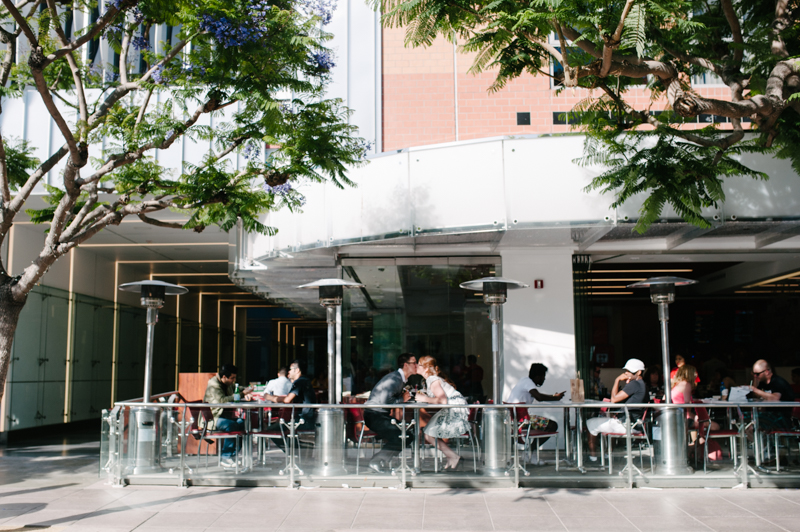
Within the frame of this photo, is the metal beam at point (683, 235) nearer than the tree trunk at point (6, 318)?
No

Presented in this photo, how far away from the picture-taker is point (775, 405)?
8312 mm

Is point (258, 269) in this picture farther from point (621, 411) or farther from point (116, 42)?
point (621, 411)

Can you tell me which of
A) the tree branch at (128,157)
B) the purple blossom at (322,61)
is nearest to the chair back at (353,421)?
the tree branch at (128,157)

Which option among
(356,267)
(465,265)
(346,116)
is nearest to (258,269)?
(356,267)

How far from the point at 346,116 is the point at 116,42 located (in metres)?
3.18

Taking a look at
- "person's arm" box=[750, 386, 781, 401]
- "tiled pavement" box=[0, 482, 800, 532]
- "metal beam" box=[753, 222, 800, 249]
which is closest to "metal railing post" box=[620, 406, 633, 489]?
"tiled pavement" box=[0, 482, 800, 532]

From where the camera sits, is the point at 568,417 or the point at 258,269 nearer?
the point at 568,417

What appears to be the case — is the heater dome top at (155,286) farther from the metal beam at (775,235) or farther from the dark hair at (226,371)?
the metal beam at (775,235)

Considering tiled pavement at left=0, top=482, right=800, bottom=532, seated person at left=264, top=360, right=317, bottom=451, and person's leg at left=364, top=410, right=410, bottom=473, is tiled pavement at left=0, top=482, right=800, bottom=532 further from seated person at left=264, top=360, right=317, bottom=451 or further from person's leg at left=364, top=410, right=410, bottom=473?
seated person at left=264, top=360, right=317, bottom=451

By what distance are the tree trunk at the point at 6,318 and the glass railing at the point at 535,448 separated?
2.24 meters

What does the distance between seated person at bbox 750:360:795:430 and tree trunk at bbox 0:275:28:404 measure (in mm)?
8476

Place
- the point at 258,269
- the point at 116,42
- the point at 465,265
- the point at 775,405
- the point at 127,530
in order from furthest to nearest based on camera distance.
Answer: the point at 258,269, the point at 465,265, the point at 116,42, the point at 775,405, the point at 127,530

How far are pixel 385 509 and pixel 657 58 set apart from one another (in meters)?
5.74

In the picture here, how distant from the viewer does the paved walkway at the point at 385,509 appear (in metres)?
6.68
